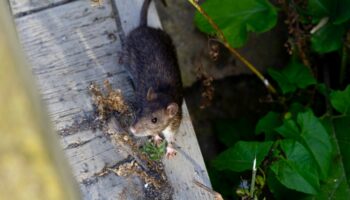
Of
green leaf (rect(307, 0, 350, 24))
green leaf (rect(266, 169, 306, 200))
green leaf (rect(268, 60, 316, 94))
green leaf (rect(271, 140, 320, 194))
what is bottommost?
green leaf (rect(266, 169, 306, 200))

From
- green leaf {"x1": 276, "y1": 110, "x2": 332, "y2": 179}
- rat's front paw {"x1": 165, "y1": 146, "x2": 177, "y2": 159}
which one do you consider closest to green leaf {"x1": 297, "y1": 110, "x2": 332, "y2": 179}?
green leaf {"x1": 276, "y1": 110, "x2": 332, "y2": 179}

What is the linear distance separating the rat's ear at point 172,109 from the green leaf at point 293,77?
29.0 inches

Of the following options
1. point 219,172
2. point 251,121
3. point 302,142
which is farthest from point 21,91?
point 251,121

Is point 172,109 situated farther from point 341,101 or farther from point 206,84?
point 341,101

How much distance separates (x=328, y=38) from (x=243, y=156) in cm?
111

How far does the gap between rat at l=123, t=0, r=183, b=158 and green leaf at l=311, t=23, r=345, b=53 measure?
0.89 m

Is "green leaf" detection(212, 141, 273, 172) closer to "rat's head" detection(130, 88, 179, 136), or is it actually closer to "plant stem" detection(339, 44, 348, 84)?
"rat's head" detection(130, 88, 179, 136)

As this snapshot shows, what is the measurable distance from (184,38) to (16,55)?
4.19 m

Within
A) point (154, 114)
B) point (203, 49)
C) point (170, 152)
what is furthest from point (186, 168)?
point (203, 49)

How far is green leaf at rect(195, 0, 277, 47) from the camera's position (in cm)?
342

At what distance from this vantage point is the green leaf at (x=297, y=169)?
111 inches

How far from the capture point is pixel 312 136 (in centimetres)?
309

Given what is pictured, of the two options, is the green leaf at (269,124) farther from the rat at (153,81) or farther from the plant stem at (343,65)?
the plant stem at (343,65)

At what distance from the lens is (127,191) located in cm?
266
